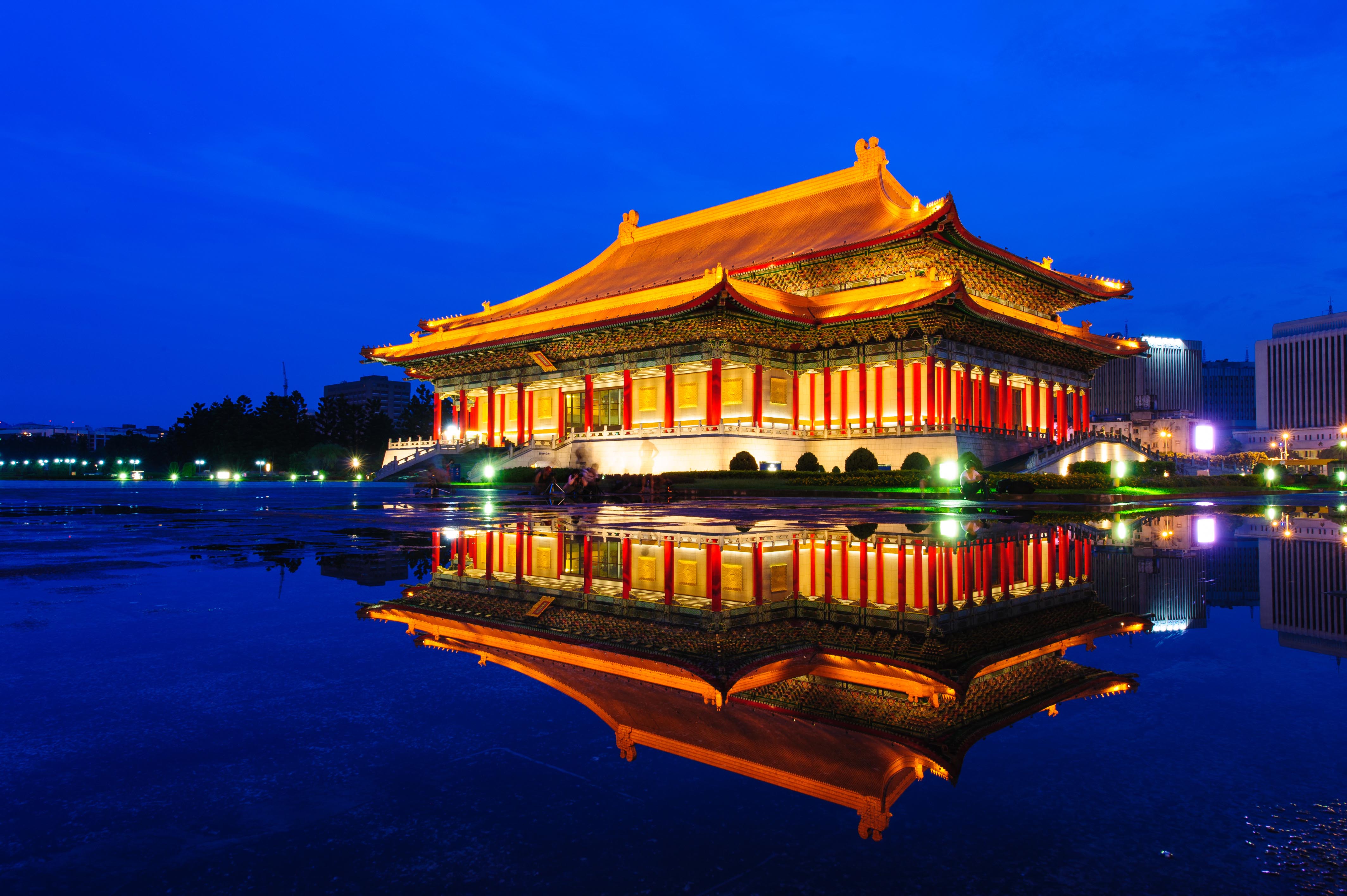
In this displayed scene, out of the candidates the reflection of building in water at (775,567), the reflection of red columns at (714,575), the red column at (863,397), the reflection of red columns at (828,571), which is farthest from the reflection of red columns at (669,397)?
the reflection of red columns at (714,575)

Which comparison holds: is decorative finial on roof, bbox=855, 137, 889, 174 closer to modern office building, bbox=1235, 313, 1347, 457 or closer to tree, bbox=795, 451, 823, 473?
tree, bbox=795, 451, 823, 473

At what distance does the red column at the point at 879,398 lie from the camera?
4138cm

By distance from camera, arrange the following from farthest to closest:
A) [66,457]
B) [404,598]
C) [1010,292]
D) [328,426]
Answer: [66,457] → [328,426] → [1010,292] → [404,598]

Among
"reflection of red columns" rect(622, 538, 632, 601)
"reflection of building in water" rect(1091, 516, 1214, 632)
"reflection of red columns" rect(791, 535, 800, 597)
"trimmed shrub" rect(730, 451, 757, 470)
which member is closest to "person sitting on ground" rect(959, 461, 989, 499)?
"trimmed shrub" rect(730, 451, 757, 470)

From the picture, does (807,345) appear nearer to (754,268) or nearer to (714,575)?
(754,268)

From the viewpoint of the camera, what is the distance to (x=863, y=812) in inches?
109

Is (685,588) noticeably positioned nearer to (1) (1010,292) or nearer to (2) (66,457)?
(1) (1010,292)

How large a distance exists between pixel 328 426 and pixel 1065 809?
89.1 metres

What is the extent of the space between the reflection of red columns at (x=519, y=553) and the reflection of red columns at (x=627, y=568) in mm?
999

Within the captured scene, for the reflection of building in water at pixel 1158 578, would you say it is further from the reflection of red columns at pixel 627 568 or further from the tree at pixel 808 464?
the tree at pixel 808 464

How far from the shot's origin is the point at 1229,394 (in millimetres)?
175375

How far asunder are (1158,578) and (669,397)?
36.3 m

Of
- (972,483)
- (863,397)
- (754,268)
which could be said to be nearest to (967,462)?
(972,483)

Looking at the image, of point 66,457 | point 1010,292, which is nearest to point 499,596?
point 1010,292
